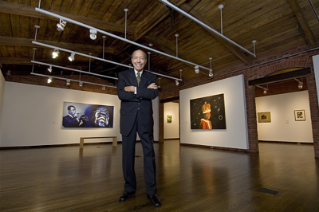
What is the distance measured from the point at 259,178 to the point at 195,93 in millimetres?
5916

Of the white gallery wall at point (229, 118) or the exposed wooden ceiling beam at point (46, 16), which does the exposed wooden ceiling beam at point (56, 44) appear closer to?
the exposed wooden ceiling beam at point (46, 16)

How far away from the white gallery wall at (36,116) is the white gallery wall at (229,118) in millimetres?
5631

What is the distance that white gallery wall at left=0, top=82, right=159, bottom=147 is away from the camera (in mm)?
7262

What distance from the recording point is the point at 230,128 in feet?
22.2

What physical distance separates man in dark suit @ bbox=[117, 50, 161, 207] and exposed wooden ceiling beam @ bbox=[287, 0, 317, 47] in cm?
394

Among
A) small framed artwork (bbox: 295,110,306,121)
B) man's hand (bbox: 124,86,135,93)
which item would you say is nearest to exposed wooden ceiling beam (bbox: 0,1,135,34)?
man's hand (bbox: 124,86,135,93)

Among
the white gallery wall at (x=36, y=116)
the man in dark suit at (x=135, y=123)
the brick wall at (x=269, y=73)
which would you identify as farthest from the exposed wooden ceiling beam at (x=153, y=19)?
the white gallery wall at (x=36, y=116)

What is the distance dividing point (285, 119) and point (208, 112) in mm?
5270

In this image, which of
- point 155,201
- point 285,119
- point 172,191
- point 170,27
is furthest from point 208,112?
point 155,201

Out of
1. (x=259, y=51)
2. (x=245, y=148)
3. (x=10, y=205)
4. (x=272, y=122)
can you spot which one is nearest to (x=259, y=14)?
(x=259, y=51)

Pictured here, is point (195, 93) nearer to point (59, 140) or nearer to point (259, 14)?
point (259, 14)

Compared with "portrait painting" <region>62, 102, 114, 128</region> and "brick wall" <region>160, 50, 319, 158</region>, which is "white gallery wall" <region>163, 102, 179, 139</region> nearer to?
"portrait painting" <region>62, 102, 114, 128</region>

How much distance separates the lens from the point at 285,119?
9.65 metres

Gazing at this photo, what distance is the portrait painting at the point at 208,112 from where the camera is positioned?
7.12 meters
